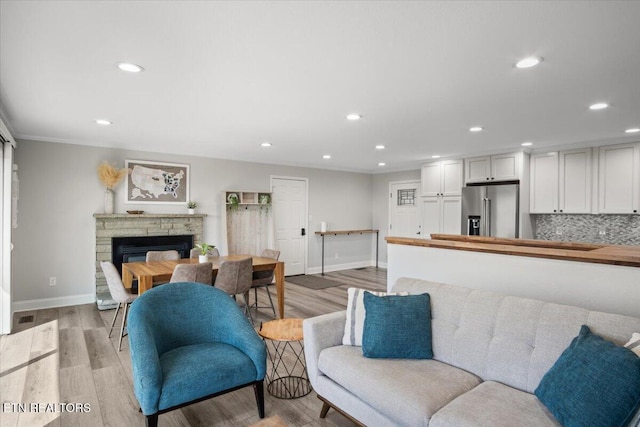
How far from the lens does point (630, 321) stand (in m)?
1.66

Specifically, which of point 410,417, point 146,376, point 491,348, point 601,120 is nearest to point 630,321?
point 491,348

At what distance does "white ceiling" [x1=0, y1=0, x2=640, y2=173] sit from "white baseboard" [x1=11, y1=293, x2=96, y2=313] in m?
2.21

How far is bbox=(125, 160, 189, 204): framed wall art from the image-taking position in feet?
17.6

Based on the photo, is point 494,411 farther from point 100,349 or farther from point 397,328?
point 100,349

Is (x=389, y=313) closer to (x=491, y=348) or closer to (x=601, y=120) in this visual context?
(x=491, y=348)

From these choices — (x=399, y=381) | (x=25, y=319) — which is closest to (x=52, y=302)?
(x=25, y=319)

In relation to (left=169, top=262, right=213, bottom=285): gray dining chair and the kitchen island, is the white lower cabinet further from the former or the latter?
(left=169, top=262, right=213, bottom=285): gray dining chair

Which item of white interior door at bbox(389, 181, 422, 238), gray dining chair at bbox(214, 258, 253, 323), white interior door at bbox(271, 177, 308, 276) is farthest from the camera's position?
white interior door at bbox(389, 181, 422, 238)

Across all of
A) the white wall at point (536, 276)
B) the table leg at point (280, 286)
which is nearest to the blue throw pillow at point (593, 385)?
the white wall at point (536, 276)

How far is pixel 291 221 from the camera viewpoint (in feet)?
23.8

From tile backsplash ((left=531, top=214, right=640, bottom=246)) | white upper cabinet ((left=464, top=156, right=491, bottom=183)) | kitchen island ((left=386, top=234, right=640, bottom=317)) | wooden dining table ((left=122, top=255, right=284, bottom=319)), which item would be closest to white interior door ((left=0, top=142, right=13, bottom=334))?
wooden dining table ((left=122, top=255, right=284, bottom=319))

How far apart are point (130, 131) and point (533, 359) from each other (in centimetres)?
465

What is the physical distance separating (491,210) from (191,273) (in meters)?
4.54

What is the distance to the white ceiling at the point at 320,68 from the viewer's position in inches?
70.7
